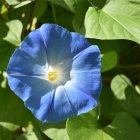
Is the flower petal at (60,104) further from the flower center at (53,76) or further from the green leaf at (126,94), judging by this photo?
the green leaf at (126,94)

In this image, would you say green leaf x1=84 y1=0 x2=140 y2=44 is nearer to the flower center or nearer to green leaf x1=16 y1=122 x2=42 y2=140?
the flower center

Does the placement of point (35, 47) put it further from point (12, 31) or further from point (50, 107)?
point (12, 31)

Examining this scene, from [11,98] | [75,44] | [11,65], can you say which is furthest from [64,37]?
[11,98]

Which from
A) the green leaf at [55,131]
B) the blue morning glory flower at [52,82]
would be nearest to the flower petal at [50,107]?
the blue morning glory flower at [52,82]

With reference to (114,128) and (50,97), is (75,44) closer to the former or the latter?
(50,97)

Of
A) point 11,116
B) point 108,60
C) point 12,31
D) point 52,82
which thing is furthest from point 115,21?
point 11,116

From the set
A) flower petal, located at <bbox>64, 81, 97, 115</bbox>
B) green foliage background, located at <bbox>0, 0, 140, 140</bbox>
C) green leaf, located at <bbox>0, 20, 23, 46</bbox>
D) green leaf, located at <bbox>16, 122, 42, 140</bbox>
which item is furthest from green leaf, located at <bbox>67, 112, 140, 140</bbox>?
green leaf, located at <bbox>0, 20, 23, 46</bbox>
